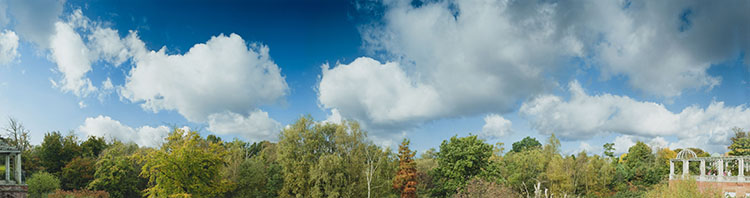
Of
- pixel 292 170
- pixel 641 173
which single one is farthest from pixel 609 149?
pixel 292 170

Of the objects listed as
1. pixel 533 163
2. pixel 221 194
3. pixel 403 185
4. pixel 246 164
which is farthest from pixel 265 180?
pixel 533 163

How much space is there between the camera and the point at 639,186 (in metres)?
40.6

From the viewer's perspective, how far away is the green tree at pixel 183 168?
27281mm

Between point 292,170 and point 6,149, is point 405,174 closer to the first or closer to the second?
point 292,170

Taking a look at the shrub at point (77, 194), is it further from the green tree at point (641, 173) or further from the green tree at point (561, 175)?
the green tree at point (641, 173)

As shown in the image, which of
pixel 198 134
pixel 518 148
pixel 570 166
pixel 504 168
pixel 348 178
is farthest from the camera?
pixel 518 148

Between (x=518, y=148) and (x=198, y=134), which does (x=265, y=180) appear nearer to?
(x=198, y=134)

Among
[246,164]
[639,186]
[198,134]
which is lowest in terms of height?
[639,186]

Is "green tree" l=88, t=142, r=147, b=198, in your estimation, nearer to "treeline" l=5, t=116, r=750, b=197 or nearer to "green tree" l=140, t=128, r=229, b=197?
"treeline" l=5, t=116, r=750, b=197

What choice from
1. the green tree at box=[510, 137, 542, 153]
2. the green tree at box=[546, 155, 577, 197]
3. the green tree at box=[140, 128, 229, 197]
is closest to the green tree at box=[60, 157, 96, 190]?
the green tree at box=[140, 128, 229, 197]

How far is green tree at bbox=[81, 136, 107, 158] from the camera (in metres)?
35.2

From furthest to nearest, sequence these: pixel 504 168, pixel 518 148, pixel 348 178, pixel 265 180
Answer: pixel 518 148 < pixel 504 168 < pixel 265 180 < pixel 348 178

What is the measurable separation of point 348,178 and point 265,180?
25.0 ft

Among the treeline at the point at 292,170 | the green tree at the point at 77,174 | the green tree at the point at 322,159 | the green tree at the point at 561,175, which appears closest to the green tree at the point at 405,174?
the treeline at the point at 292,170
